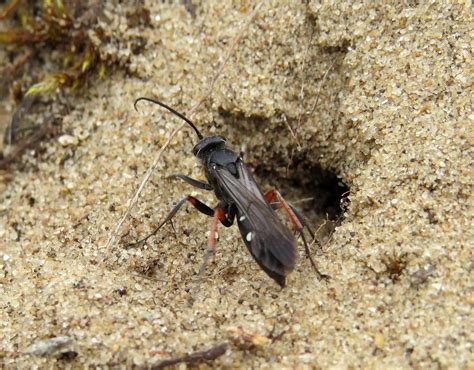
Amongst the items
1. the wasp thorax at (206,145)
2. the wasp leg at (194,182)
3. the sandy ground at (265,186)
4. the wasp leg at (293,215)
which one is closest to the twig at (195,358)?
the sandy ground at (265,186)

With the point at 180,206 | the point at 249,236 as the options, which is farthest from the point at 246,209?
the point at 180,206

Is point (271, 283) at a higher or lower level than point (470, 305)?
lower

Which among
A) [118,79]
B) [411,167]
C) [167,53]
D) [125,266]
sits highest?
[411,167]

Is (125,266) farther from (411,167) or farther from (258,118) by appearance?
(411,167)

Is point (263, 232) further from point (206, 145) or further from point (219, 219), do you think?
point (206, 145)

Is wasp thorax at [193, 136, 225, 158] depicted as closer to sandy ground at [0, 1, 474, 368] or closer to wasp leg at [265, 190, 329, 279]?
sandy ground at [0, 1, 474, 368]

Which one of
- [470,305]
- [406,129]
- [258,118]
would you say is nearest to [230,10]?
[258,118]

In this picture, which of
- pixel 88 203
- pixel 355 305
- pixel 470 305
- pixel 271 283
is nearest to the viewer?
pixel 470 305
